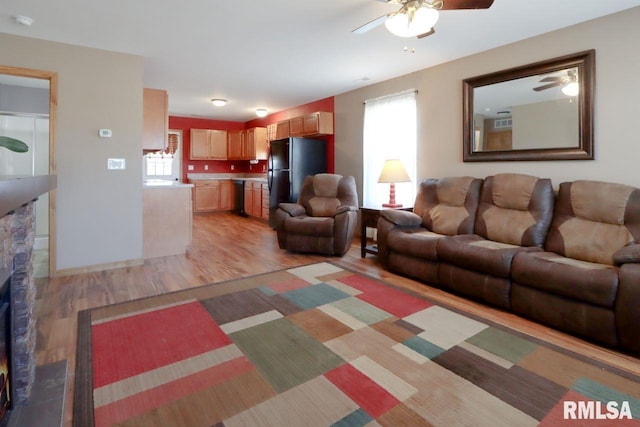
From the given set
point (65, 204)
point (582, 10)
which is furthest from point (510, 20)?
point (65, 204)

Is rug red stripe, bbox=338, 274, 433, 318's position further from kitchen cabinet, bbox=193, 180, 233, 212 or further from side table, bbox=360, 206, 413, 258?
kitchen cabinet, bbox=193, 180, 233, 212

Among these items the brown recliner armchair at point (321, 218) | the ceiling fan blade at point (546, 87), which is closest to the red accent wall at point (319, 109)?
the brown recliner armchair at point (321, 218)

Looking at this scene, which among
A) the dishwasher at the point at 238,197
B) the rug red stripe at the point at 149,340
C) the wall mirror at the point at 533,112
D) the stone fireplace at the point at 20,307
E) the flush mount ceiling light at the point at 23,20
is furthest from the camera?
the dishwasher at the point at 238,197

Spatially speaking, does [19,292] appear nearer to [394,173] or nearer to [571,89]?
[394,173]

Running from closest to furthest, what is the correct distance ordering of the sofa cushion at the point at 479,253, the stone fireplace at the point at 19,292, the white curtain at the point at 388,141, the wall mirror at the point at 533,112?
the stone fireplace at the point at 19,292, the sofa cushion at the point at 479,253, the wall mirror at the point at 533,112, the white curtain at the point at 388,141

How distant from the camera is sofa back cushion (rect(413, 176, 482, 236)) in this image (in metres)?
3.44

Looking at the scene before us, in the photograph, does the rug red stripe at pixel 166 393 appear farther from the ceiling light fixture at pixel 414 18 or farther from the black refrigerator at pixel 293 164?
the black refrigerator at pixel 293 164

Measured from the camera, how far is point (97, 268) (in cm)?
365

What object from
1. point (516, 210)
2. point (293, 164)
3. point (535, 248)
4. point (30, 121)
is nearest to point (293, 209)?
point (293, 164)

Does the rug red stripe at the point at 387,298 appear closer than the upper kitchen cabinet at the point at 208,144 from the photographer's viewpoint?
Yes

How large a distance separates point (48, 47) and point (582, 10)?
4.77m

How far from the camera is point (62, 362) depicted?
6.18 ft

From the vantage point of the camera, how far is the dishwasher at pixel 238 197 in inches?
317

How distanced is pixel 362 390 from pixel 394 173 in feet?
9.75
